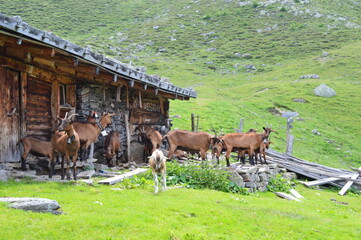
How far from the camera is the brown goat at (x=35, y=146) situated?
37.5 ft

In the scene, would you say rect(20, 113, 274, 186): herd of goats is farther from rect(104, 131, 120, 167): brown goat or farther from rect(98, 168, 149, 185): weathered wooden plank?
rect(98, 168, 149, 185): weathered wooden plank

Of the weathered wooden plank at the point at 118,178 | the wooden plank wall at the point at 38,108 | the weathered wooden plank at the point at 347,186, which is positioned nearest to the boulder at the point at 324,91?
the weathered wooden plank at the point at 347,186

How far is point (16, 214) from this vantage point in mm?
6875

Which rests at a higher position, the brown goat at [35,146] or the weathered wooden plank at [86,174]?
the brown goat at [35,146]

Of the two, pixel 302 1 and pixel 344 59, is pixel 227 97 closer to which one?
pixel 344 59

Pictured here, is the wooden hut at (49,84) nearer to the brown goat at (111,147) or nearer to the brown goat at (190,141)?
the brown goat at (111,147)

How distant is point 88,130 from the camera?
13422 millimetres

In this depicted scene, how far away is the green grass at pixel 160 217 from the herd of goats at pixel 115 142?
1180 mm

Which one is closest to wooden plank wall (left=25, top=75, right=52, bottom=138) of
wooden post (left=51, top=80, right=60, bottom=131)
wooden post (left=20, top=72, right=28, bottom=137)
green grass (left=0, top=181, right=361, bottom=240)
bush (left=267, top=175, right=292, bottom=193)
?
wooden post (left=51, top=80, right=60, bottom=131)

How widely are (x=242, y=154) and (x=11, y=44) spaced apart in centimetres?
1178

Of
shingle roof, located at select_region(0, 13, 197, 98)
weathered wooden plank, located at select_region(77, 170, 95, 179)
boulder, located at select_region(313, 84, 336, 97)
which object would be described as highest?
boulder, located at select_region(313, 84, 336, 97)

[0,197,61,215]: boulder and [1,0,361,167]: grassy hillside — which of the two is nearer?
[0,197,61,215]: boulder

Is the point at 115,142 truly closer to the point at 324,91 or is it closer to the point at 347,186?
the point at 347,186

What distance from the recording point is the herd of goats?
1089 centimetres
